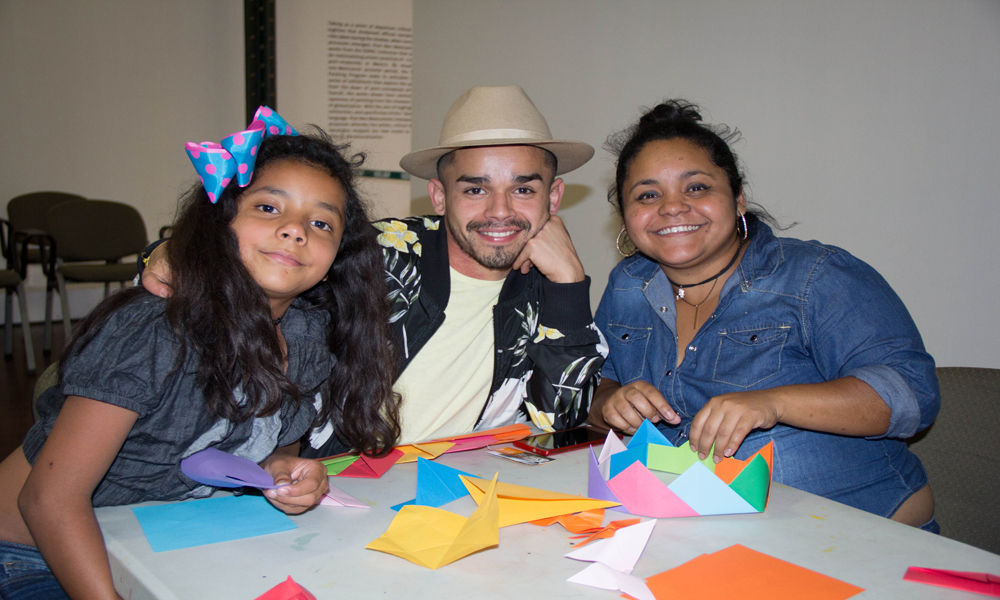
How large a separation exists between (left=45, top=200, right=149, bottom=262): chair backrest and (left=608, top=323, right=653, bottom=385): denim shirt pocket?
4.96 m

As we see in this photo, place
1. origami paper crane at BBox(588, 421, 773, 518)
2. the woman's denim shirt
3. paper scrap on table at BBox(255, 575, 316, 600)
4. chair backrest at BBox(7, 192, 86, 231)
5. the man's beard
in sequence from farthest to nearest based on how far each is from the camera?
chair backrest at BBox(7, 192, 86, 231), the man's beard, the woman's denim shirt, origami paper crane at BBox(588, 421, 773, 518), paper scrap on table at BBox(255, 575, 316, 600)

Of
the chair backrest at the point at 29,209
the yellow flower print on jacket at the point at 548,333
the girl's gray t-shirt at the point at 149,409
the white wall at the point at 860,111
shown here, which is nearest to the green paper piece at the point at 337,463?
the girl's gray t-shirt at the point at 149,409

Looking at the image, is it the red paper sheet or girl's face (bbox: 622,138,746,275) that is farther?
girl's face (bbox: 622,138,746,275)

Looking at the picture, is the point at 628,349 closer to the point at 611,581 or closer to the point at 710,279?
the point at 710,279

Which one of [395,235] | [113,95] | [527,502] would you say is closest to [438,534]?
[527,502]

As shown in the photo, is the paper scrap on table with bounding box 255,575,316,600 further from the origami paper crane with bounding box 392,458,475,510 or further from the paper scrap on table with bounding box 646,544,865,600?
the paper scrap on table with bounding box 646,544,865,600

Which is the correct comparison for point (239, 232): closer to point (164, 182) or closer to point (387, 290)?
point (387, 290)

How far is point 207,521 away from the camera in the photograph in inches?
36.2

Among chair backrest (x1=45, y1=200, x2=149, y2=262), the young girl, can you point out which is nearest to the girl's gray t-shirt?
the young girl

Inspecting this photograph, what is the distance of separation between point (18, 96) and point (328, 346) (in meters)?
6.11

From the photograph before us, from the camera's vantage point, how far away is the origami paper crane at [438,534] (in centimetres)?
82

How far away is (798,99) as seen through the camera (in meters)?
1.96

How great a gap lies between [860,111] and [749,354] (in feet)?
2.76

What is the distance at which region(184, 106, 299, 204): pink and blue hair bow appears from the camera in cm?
118
